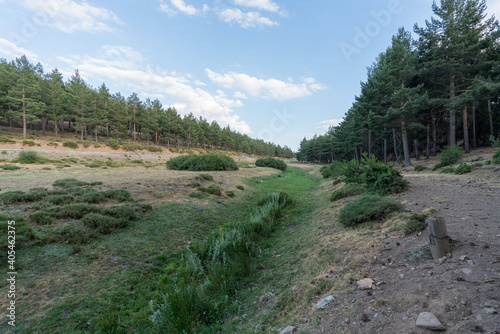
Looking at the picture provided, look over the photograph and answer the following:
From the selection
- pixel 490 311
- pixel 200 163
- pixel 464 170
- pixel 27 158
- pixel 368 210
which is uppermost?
pixel 27 158

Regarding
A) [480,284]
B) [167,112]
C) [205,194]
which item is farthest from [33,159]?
[167,112]

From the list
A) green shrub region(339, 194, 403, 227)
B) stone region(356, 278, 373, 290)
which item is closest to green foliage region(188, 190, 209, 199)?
green shrub region(339, 194, 403, 227)

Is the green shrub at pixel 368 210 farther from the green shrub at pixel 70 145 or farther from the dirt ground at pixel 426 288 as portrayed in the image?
the green shrub at pixel 70 145

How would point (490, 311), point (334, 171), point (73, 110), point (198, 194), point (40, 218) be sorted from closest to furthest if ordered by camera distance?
point (490, 311)
point (40, 218)
point (198, 194)
point (334, 171)
point (73, 110)

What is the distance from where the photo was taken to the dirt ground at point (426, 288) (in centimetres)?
220

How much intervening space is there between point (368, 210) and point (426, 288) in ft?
12.7

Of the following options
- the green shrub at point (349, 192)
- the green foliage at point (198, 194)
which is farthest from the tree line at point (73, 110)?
the green shrub at point (349, 192)

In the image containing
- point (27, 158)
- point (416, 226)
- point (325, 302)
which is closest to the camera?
point (325, 302)

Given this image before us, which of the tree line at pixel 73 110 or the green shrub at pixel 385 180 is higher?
the tree line at pixel 73 110

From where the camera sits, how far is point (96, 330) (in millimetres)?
3697

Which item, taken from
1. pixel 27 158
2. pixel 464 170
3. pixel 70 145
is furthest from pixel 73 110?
pixel 464 170

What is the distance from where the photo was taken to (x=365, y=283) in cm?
334

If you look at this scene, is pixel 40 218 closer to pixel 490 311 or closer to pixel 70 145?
pixel 490 311

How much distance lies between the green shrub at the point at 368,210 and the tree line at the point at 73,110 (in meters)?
56.9
